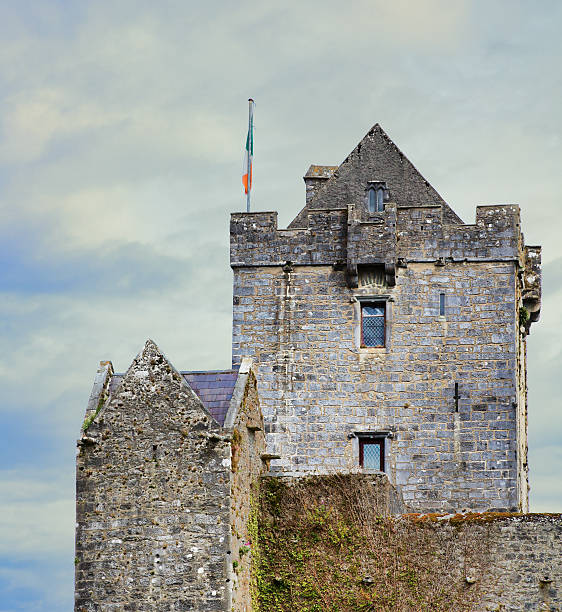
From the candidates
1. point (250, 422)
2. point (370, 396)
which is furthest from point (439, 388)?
point (250, 422)

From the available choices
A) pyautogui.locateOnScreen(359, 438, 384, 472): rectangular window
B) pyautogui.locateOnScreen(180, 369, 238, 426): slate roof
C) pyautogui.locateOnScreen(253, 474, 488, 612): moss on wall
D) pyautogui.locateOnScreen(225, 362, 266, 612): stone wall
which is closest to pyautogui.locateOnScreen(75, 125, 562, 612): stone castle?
pyautogui.locateOnScreen(359, 438, 384, 472): rectangular window

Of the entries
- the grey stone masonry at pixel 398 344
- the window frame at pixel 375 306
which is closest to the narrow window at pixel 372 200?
A: the grey stone masonry at pixel 398 344

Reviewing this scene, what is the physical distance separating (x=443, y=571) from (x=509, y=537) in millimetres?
1492

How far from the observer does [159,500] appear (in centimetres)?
2967

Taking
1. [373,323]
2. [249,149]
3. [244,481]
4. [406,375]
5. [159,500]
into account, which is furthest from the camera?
[249,149]

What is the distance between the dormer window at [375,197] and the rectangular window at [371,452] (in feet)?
19.6

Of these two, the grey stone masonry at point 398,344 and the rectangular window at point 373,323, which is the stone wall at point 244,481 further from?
the rectangular window at point 373,323

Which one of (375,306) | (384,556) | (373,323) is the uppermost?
(375,306)

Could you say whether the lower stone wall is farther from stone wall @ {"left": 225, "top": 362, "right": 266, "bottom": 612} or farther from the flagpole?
the flagpole

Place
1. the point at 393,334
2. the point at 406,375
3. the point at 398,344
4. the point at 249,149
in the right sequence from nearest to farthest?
the point at 406,375, the point at 398,344, the point at 393,334, the point at 249,149

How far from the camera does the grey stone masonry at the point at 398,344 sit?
37.2 m

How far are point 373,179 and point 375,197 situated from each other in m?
0.58

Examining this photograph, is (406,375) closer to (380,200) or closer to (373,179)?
(380,200)

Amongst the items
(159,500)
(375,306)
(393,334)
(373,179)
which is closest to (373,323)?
(375,306)
